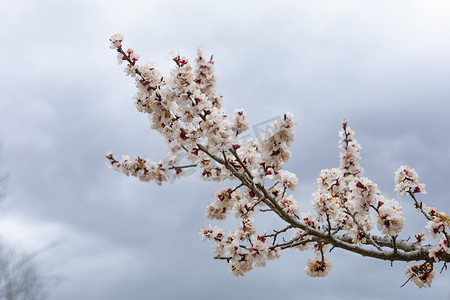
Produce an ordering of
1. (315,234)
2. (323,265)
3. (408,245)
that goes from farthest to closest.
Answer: (323,265) < (408,245) < (315,234)

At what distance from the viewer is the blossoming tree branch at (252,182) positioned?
3609 mm

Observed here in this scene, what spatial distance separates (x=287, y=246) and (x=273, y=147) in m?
1.42

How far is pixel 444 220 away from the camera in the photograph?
149 inches

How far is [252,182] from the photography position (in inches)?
165

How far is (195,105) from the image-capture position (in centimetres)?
369

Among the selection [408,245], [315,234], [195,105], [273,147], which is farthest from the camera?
[408,245]

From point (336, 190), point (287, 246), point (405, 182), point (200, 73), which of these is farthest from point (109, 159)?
point (405, 182)

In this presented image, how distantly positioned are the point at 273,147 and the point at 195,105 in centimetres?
82

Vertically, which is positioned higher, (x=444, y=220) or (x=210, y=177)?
(x=210, y=177)

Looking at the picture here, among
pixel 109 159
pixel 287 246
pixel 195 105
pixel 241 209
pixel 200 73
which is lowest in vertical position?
pixel 287 246

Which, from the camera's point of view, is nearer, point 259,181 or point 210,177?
point 259,181

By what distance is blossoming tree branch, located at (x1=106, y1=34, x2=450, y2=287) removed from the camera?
361 centimetres

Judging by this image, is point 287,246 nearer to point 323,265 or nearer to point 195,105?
point 323,265

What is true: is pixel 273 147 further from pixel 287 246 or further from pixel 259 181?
pixel 287 246
